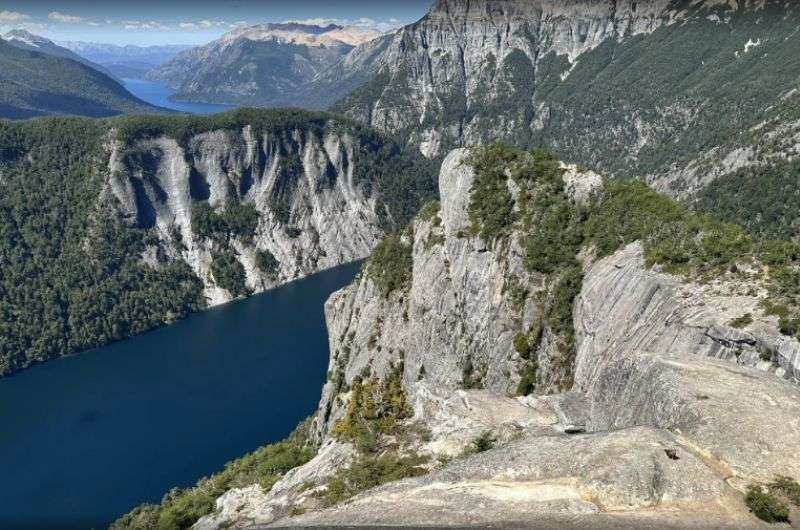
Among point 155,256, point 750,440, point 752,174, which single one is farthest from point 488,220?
point 155,256

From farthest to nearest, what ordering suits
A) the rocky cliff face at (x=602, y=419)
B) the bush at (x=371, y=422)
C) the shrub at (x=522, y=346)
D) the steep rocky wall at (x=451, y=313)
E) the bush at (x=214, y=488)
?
the steep rocky wall at (x=451, y=313) < the shrub at (x=522, y=346) < the bush at (x=214, y=488) < the bush at (x=371, y=422) < the rocky cliff face at (x=602, y=419)

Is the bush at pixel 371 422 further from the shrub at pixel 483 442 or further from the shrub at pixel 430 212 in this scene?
the shrub at pixel 430 212

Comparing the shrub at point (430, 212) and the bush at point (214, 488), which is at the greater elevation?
the shrub at point (430, 212)

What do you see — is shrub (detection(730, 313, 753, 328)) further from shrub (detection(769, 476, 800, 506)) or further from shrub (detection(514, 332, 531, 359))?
shrub (detection(514, 332, 531, 359))

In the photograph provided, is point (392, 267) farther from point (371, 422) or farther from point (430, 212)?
point (371, 422)

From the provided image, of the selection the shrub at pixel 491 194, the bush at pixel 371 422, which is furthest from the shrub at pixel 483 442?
the shrub at pixel 491 194

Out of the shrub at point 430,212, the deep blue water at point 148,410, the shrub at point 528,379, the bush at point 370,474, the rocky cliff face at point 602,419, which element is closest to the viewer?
the rocky cliff face at point 602,419

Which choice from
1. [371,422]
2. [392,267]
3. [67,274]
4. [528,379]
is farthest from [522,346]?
[67,274]
